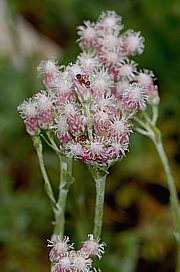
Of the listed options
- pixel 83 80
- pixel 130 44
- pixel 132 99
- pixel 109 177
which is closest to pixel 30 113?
pixel 83 80

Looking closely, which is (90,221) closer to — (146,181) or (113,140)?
(146,181)

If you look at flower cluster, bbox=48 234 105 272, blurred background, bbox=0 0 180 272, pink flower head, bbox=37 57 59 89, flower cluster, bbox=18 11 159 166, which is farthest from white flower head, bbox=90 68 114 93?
blurred background, bbox=0 0 180 272

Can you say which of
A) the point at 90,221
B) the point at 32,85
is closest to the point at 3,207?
the point at 90,221

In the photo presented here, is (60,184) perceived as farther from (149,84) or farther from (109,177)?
(109,177)

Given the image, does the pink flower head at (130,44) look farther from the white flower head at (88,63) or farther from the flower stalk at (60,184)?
the flower stalk at (60,184)

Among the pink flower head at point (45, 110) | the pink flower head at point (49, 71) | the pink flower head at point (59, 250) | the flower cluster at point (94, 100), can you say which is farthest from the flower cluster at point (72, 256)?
the pink flower head at point (49, 71)
